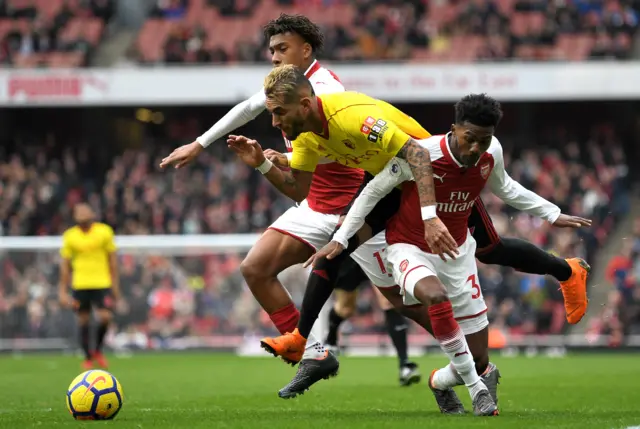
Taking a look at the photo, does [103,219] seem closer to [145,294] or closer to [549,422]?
[145,294]

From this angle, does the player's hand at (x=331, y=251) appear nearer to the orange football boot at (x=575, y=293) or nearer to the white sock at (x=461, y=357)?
the white sock at (x=461, y=357)

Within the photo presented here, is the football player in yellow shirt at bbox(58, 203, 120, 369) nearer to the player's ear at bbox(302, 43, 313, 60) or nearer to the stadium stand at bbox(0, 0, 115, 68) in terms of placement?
the player's ear at bbox(302, 43, 313, 60)

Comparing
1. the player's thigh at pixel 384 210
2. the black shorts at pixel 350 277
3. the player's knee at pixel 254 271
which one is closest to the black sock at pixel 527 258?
the player's thigh at pixel 384 210

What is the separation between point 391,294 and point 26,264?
45.9 feet

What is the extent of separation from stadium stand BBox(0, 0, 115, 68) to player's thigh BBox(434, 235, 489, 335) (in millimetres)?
20090

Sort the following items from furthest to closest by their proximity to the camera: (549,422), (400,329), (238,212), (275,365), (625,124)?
(625,124)
(238,212)
(275,365)
(400,329)
(549,422)

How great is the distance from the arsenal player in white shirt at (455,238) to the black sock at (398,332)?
338 centimetres

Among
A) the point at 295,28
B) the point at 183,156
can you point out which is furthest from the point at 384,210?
the point at 295,28

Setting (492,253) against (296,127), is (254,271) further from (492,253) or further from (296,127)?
(492,253)

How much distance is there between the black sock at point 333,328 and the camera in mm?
11555

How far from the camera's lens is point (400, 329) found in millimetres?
11125

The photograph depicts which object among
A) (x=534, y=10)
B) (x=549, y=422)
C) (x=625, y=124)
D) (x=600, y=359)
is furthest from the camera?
(x=625, y=124)

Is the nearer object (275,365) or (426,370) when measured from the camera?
(426,370)

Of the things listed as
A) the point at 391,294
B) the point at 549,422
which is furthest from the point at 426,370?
the point at 549,422
